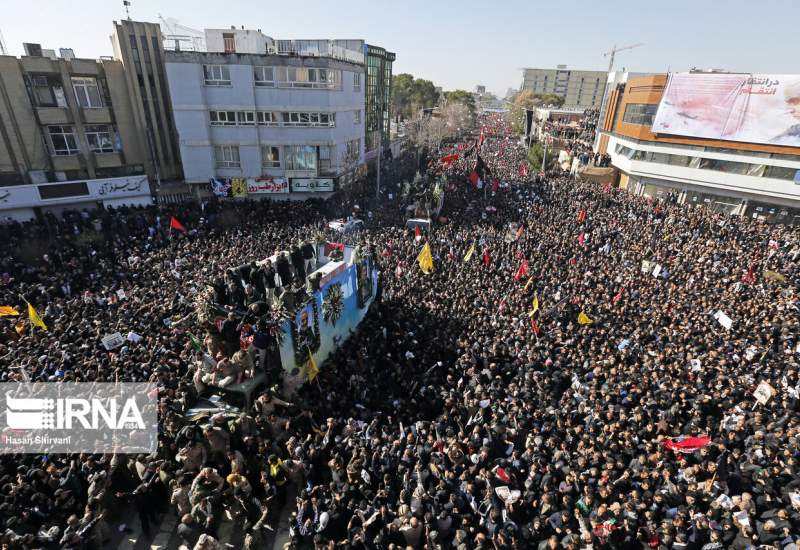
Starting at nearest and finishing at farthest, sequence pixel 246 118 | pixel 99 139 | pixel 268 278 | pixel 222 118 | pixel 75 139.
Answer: pixel 268 278 < pixel 75 139 < pixel 99 139 < pixel 222 118 < pixel 246 118

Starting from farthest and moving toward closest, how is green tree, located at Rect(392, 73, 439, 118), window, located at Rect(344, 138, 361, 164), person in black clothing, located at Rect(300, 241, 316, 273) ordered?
1. green tree, located at Rect(392, 73, 439, 118)
2. window, located at Rect(344, 138, 361, 164)
3. person in black clothing, located at Rect(300, 241, 316, 273)

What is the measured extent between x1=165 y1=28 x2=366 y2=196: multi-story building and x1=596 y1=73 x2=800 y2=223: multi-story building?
25994 millimetres

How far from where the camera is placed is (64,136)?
84.5 feet

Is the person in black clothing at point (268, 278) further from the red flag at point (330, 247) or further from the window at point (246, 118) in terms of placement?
the window at point (246, 118)

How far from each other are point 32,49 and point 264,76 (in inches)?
540

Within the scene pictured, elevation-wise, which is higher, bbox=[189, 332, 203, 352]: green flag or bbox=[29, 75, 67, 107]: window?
bbox=[29, 75, 67, 107]: window

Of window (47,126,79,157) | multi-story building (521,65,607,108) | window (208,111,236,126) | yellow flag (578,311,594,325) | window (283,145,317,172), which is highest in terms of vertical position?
multi-story building (521,65,607,108)

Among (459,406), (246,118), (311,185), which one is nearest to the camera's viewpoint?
(459,406)

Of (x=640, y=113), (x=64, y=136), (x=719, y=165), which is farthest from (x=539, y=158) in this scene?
(x=64, y=136)

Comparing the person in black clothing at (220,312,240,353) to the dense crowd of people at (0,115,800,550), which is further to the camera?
the person in black clothing at (220,312,240,353)

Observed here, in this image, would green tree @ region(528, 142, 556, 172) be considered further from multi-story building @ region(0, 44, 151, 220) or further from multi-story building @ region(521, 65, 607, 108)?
multi-story building @ region(521, 65, 607, 108)

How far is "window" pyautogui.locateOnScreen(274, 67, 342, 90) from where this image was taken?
27942 mm

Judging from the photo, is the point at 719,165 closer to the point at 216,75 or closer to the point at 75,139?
the point at 216,75

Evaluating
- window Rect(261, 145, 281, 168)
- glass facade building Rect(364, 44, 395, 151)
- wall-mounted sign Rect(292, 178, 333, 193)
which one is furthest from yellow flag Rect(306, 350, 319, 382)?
glass facade building Rect(364, 44, 395, 151)
